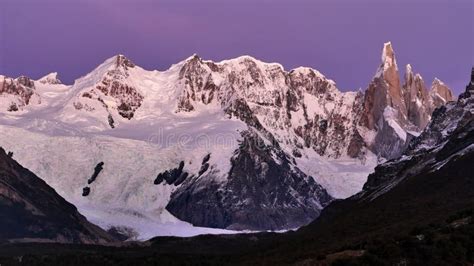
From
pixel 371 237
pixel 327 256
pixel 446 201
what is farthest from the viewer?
pixel 446 201

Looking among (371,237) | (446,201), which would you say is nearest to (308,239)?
(446,201)

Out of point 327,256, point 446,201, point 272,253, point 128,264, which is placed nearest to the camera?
point 327,256

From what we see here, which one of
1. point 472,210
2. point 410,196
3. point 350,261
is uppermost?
point 410,196

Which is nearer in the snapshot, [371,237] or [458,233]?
[458,233]

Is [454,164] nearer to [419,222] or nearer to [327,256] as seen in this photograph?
[419,222]

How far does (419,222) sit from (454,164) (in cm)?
4260

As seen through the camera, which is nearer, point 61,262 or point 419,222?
point 419,222

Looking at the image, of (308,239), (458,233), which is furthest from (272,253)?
(458,233)

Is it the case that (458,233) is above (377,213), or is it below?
below

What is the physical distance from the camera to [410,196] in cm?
17588

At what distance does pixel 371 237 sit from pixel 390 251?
21.5 m

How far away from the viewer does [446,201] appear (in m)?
154

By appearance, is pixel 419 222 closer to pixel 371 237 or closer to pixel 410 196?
pixel 371 237

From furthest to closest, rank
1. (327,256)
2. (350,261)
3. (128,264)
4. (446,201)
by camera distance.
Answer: (128,264)
(446,201)
(327,256)
(350,261)
